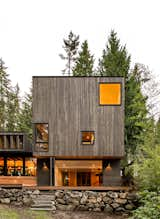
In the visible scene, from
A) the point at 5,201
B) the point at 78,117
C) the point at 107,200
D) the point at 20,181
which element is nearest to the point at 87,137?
the point at 78,117

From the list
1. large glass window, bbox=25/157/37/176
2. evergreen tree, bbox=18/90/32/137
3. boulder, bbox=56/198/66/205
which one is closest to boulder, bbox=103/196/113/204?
boulder, bbox=56/198/66/205

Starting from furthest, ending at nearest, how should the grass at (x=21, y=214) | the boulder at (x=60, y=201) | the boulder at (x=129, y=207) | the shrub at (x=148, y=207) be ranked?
the boulder at (x=60, y=201), the boulder at (x=129, y=207), the grass at (x=21, y=214), the shrub at (x=148, y=207)

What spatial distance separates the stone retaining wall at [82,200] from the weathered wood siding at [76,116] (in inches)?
114

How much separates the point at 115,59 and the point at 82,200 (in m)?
13.3

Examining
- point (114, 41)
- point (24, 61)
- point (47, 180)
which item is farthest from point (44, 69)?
point (47, 180)

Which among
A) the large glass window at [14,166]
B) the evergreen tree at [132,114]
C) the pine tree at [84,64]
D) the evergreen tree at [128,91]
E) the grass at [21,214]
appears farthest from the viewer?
the pine tree at [84,64]

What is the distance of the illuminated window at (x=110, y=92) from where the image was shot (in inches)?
676

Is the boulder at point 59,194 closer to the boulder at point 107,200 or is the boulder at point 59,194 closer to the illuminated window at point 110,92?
the boulder at point 107,200

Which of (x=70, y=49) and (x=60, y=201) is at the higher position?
(x=70, y=49)

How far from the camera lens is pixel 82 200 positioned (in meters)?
14.1

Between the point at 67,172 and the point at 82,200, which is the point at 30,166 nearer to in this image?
the point at 67,172

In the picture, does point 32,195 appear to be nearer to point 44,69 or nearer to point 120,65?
point 120,65

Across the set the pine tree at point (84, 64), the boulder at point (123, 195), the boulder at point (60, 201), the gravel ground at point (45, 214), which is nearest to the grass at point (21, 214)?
the gravel ground at point (45, 214)

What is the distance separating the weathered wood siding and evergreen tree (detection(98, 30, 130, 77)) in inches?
282
